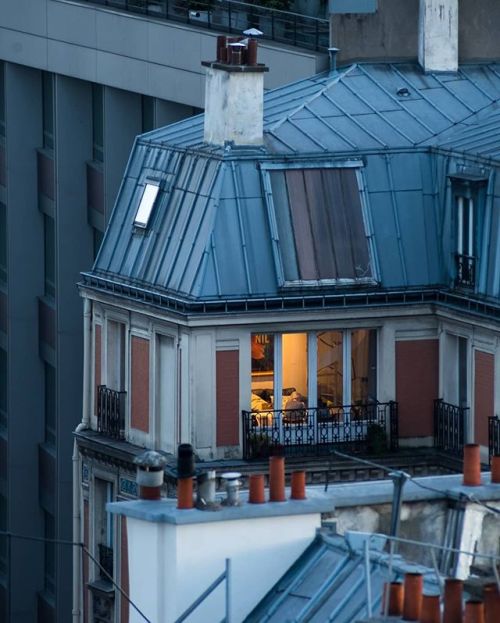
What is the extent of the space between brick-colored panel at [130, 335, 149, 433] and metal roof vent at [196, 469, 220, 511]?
2208 cm

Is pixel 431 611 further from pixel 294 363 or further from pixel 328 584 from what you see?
pixel 294 363

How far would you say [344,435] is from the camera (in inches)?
3191

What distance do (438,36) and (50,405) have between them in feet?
92.6

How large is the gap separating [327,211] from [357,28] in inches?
259

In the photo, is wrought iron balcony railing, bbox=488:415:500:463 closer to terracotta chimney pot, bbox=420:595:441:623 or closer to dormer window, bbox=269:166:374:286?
dormer window, bbox=269:166:374:286

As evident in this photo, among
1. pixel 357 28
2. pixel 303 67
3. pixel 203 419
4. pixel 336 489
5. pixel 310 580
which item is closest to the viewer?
pixel 310 580

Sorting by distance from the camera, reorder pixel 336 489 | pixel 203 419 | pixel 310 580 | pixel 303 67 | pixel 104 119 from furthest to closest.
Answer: pixel 104 119 < pixel 303 67 < pixel 203 419 < pixel 336 489 < pixel 310 580

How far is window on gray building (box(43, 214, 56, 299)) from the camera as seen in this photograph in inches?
4301

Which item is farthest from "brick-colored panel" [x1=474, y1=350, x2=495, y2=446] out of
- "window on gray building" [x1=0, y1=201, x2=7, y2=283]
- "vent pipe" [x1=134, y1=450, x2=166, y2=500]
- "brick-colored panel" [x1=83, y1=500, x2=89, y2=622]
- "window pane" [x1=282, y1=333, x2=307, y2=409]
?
"window on gray building" [x1=0, y1=201, x2=7, y2=283]

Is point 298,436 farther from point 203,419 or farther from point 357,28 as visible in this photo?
point 357,28

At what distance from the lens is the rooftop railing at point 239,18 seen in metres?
93.4

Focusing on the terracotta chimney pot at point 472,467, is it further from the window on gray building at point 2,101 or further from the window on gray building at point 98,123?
the window on gray building at point 2,101

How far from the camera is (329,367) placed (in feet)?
264

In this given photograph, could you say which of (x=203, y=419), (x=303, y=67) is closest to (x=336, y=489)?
(x=203, y=419)
